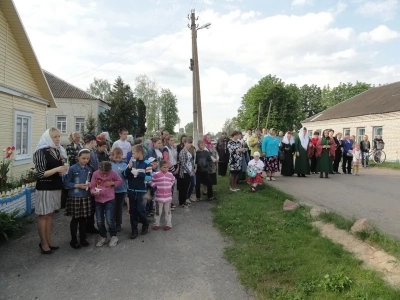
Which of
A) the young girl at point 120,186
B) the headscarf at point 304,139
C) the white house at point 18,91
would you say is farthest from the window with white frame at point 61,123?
the young girl at point 120,186

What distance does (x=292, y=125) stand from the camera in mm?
58938

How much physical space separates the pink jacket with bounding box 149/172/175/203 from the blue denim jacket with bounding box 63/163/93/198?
1.40 meters

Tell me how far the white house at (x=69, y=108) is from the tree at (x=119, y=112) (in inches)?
50.8

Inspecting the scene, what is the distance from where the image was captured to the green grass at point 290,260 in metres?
3.61

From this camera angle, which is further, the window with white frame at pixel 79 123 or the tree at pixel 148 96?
the tree at pixel 148 96

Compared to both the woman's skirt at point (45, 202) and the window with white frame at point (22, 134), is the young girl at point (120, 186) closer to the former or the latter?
the woman's skirt at point (45, 202)

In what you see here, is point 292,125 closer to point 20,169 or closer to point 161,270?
point 20,169

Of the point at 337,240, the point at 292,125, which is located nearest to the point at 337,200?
the point at 337,240

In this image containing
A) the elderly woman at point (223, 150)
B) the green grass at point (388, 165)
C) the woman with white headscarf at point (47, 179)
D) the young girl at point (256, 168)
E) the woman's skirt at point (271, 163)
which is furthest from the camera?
the green grass at point (388, 165)

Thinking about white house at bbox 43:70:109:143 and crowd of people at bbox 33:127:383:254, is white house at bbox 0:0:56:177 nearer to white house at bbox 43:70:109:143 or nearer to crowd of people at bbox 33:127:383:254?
crowd of people at bbox 33:127:383:254

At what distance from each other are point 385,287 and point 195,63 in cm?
1393

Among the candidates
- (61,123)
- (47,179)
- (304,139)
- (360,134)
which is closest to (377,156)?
(360,134)

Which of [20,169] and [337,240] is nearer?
[337,240]

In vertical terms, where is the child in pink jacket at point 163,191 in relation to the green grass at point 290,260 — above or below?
above
